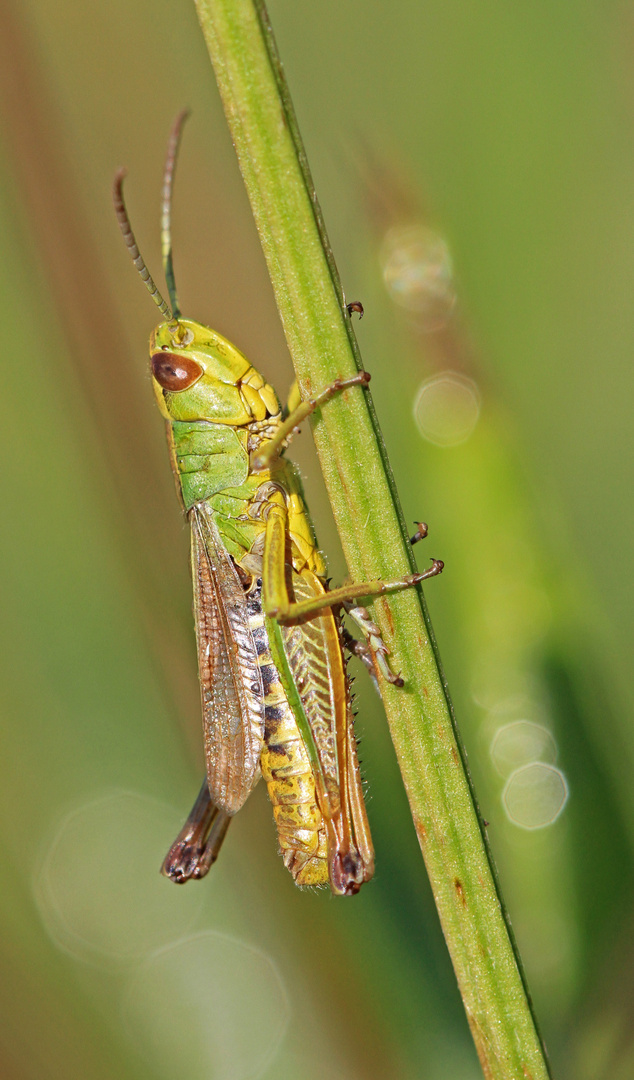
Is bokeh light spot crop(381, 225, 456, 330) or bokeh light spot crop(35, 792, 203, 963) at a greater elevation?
bokeh light spot crop(381, 225, 456, 330)

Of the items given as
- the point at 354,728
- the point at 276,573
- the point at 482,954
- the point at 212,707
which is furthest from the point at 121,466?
the point at 482,954

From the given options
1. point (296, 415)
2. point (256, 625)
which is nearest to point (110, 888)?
point (256, 625)

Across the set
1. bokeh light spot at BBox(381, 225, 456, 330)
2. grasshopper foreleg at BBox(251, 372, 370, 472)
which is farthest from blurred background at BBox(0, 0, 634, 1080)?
grasshopper foreleg at BBox(251, 372, 370, 472)

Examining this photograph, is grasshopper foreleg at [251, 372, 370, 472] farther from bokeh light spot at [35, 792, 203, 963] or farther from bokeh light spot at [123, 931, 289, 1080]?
bokeh light spot at [123, 931, 289, 1080]


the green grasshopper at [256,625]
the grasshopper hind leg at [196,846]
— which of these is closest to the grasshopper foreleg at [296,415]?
the green grasshopper at [256,625]

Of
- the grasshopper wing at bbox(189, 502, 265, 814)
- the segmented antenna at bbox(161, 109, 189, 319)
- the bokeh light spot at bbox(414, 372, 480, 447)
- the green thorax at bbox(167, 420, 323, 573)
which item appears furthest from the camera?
the green thorax at bbox(167, 420, 323, 573)

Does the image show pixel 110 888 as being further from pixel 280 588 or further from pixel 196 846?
pixel 280 588

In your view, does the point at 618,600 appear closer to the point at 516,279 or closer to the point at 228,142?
the point at 516,279

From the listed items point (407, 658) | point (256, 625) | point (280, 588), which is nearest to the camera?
point (407, 658)
